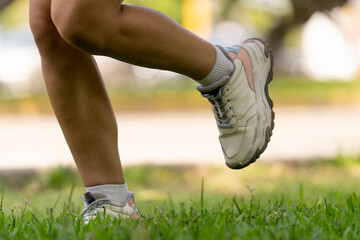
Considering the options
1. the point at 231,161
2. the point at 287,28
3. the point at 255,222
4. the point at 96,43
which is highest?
the point at 287,28

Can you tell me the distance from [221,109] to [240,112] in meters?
0.08

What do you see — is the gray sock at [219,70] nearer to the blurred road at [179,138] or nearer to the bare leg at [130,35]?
the bare leg at [130,35]

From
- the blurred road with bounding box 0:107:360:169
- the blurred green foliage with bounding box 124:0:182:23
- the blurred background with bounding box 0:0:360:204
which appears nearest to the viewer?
the blurred road with bounding box 0:107:360:169

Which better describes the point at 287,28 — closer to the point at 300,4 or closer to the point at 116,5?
the point at 300,4

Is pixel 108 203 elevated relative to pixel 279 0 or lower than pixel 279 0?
lower

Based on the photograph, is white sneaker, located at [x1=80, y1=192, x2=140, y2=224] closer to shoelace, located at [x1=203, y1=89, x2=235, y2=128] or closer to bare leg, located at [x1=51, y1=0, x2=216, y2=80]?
shoelace, located at [x1=203, y1=89, x2=235, y2=128]

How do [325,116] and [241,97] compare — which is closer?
[241,97]

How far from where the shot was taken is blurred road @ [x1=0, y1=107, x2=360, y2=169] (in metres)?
6.47

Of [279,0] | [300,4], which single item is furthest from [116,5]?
[279,0]

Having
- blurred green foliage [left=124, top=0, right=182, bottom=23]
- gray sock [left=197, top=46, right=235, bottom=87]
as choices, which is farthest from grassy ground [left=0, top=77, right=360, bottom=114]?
blurred green foliage [left=124, top=0, right=182, bottom=23]

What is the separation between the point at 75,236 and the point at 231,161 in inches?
29.8

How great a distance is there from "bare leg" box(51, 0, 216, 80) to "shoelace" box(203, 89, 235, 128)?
155mm

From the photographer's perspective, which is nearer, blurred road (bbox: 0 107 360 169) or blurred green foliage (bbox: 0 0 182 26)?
blurred road (bbox: 0 107 360 169)

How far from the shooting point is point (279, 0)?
71.5ft
